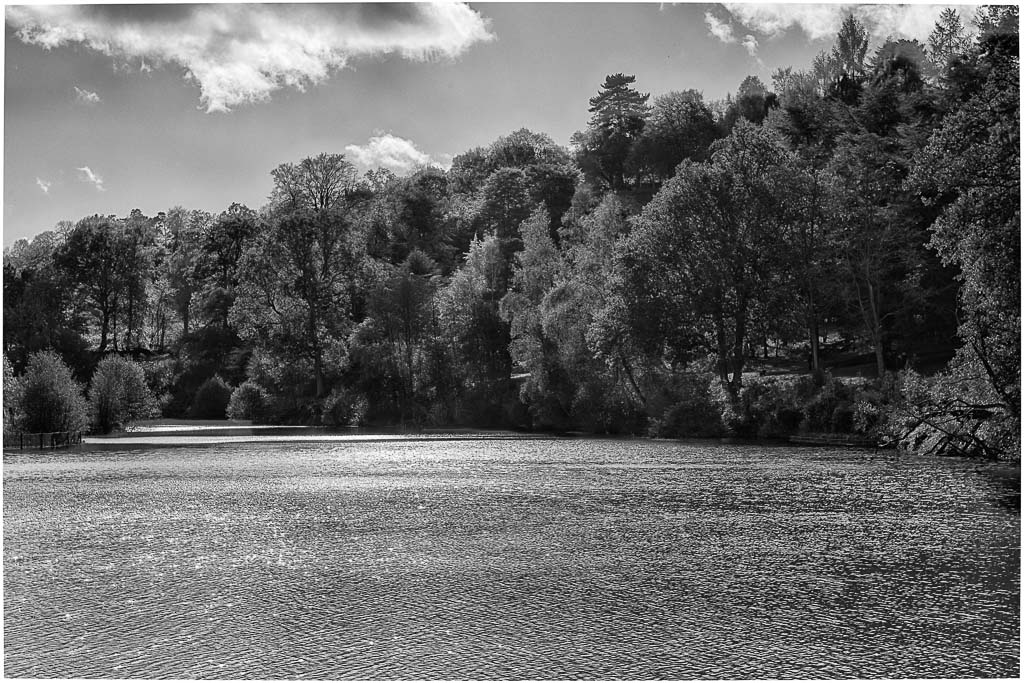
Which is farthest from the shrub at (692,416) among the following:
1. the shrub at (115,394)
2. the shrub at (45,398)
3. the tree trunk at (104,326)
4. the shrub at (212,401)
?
the tree trunk at (104,326)

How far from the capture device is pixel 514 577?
10203 mm

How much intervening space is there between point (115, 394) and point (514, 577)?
33.8 metres

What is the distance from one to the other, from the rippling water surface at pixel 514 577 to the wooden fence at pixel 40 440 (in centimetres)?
1165

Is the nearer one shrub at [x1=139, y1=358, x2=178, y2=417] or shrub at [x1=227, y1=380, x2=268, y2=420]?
shrub at [x1=227, y1=380, x2=268, y2=420]

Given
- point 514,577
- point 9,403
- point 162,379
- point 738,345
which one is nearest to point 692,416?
point 738,345

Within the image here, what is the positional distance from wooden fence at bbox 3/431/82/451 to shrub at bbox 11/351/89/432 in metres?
0.34

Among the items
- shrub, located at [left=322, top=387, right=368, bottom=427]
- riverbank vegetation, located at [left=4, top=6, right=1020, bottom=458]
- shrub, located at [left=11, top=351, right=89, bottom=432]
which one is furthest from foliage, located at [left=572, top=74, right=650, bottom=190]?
shrub, located at [left=11, top=351, right=89, bottom=432]

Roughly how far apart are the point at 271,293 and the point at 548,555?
46.1m

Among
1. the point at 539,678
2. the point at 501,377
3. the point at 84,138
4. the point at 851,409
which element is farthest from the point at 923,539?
the point at 501,377

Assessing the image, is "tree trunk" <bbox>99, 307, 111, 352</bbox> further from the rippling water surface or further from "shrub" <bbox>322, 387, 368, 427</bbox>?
the rippling water surface

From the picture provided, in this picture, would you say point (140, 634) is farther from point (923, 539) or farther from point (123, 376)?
point (123, 376)

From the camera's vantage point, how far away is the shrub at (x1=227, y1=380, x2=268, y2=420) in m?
51.7

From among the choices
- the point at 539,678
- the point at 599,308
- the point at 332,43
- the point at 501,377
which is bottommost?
the point at 539,678

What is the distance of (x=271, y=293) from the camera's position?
54.9 metres
